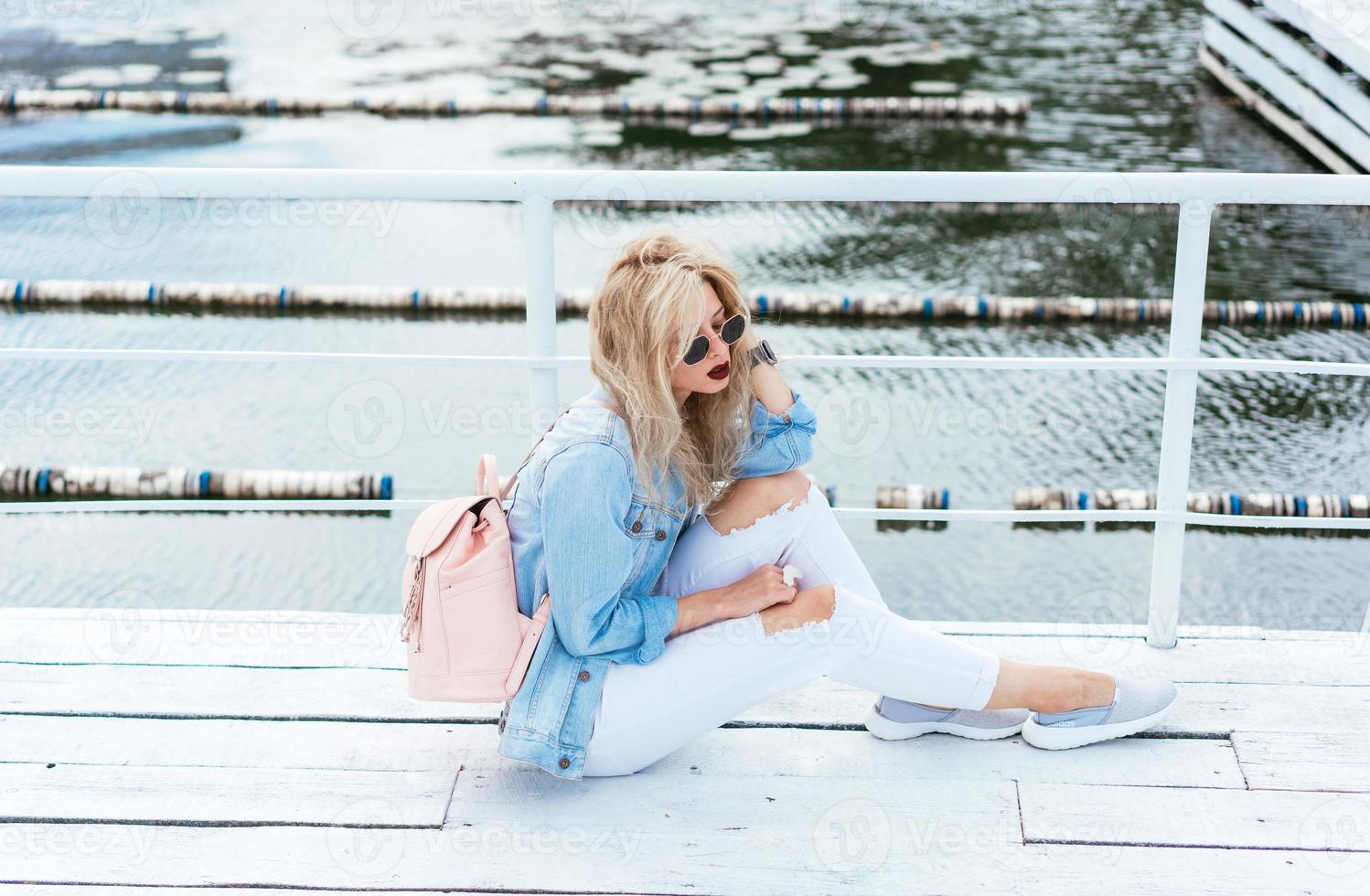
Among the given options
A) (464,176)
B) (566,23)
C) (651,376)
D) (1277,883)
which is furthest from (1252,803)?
(566,23)

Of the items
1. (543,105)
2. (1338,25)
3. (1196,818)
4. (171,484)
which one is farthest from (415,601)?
(543,105)

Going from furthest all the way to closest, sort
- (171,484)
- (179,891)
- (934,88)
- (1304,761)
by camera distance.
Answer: (934,88)
(171,484)
(1304,761)
(179,891)

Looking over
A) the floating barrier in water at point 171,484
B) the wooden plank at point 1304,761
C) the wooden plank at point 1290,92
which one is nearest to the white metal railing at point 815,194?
the wooden plank at point 1304,761

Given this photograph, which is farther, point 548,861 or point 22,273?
point 22,273

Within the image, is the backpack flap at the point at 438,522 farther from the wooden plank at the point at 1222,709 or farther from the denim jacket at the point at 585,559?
the wooden plank at the point at 1222,709

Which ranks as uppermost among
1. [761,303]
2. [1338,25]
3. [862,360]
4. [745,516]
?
[1338,25]

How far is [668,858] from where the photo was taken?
56.6 inches

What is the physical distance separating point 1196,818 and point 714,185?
0.95 meters

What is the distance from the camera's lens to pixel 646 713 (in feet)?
4.91

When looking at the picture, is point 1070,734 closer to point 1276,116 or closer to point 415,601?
point 415,601

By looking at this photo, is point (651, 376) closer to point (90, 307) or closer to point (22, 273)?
point (90, 307)

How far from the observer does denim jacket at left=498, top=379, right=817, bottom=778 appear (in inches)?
55.5

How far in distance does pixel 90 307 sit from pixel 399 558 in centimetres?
228

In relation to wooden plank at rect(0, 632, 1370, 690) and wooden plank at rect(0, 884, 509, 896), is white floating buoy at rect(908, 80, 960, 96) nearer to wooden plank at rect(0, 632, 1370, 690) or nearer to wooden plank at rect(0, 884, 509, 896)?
wooden plank at rect(0, 632, 1370, 690)
